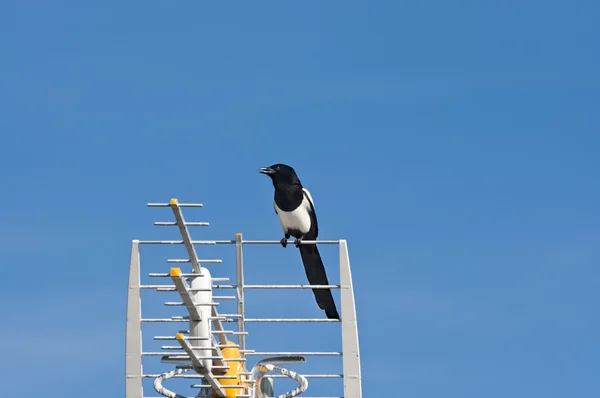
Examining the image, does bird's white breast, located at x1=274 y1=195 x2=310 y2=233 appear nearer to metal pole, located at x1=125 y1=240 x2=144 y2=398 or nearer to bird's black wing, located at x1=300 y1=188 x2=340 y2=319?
bird's black wing, located at x1=300 y1=188 x2=340 y2=319

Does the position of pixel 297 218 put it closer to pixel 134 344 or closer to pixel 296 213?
pixel 296 213

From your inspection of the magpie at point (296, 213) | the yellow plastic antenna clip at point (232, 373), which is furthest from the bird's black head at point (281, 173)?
the yellow plastic antenna clip at point (232, 373)

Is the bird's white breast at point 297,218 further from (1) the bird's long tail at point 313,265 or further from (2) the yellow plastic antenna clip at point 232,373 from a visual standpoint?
(2) the yellow plastic antenna clip at point 232,373

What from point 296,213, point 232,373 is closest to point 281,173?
point 296,213

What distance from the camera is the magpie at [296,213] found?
22.0 m

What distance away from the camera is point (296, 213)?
22125mm

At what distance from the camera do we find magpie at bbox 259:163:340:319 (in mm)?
21984

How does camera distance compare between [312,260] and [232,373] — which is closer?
[232,373]

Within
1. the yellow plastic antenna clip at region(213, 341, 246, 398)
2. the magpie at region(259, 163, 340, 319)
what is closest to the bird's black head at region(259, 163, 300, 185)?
the magpie at region(259, 163, 340, 319)

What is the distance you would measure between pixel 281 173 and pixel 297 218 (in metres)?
0.86

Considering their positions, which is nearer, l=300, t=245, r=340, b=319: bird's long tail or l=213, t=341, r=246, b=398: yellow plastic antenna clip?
l=213, t=341, r=246, b=398: yellow plastic antenna clip

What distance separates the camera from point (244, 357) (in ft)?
63.9

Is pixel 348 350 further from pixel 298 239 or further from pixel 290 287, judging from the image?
pixel 298 239

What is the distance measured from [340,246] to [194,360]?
3.47 metres
